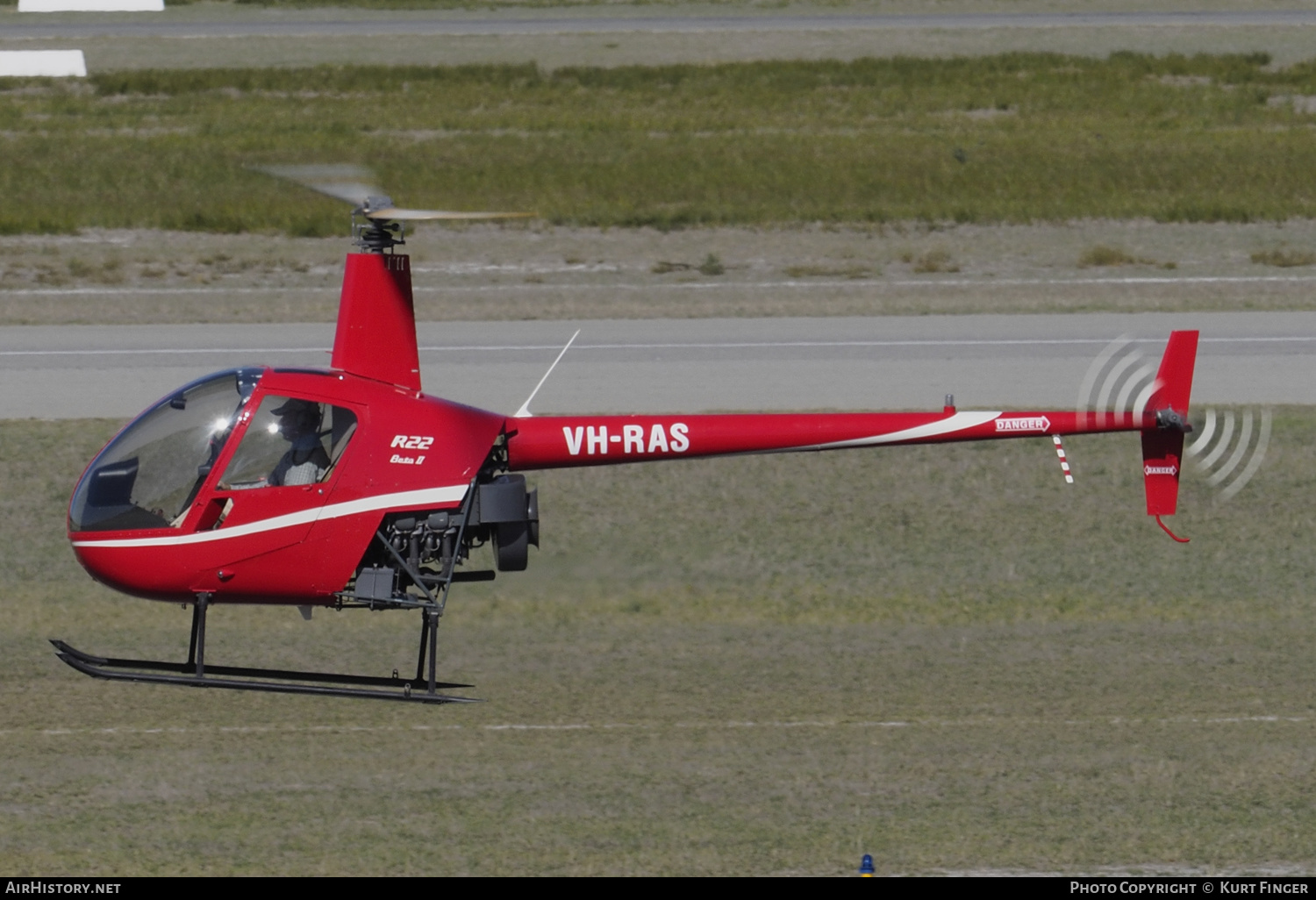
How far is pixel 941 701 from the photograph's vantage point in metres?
15.9

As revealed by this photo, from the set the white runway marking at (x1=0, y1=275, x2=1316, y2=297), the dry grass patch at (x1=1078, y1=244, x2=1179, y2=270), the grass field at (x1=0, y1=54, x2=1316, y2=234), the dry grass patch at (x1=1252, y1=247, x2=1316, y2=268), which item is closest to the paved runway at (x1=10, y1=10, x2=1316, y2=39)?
the grass field at (x1=0, y1=54, x2=1316, y2=234)

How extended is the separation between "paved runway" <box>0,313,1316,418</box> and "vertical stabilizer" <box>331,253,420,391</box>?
34.4 feet

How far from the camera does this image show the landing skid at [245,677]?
42.3 ft

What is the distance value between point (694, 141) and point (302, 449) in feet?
115

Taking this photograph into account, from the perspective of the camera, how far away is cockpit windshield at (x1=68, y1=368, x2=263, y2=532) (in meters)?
12.7

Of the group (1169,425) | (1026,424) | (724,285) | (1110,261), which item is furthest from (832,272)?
(1026,424)

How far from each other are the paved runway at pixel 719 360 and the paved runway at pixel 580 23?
1616 inches

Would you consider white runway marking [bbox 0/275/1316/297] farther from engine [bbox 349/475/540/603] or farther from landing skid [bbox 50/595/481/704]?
engine [bbox 349/475/540/603]

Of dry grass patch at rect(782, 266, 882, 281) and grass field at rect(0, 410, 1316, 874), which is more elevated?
dry grass patch at rect(782, 266, 882, 281)

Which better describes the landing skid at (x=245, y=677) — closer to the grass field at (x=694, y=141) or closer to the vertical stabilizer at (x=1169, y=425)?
the vertical stabilizer at (x=1169, y=425)

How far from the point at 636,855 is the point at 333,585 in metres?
2.93

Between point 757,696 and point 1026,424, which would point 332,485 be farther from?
point 1026,424

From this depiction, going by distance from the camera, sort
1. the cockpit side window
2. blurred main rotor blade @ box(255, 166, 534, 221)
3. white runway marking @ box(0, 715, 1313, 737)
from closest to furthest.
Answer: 1. blurred main rotor blade @ box(255, 166, 534, 221)
2. the cockpit side window
3. white runway marking @ box(0, 715, 1313, 737)

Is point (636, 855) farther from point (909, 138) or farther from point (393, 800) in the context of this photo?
point (909, 138)
